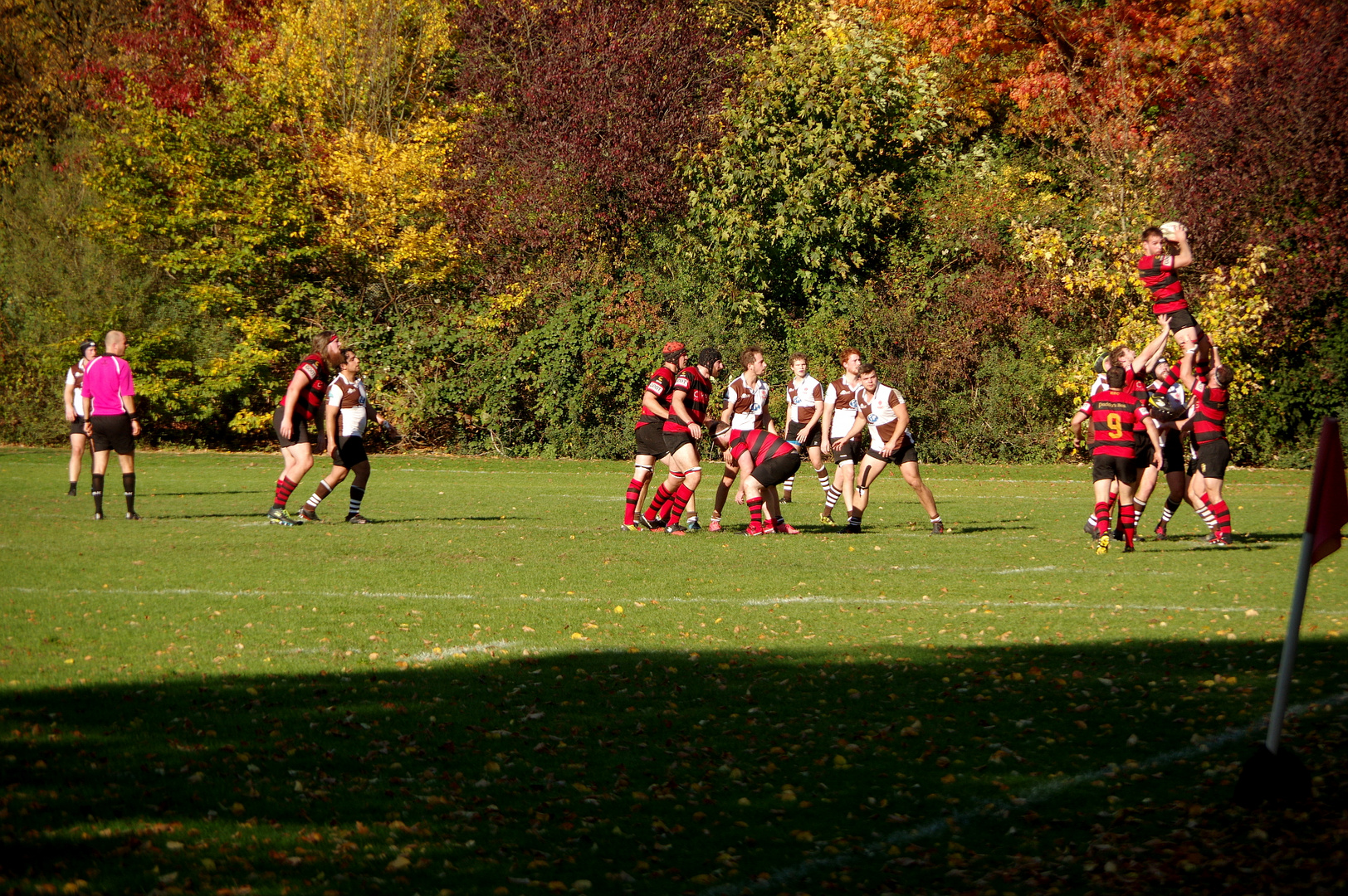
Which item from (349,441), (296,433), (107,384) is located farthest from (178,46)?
(296,433)

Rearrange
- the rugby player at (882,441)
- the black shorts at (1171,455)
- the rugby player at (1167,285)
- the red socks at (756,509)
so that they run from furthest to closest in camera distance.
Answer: the rugby player at (882,441) → the red socks at (756,509) → the black shorts at (1171,455) → the rugby player at (1167,285)

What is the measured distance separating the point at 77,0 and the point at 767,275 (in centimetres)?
2405

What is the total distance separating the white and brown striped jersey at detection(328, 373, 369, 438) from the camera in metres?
15.2

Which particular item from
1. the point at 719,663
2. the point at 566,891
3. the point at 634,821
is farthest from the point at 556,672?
the point at 566,891

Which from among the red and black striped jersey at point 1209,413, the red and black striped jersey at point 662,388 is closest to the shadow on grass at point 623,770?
the red and black striped jersey at point 1209,413

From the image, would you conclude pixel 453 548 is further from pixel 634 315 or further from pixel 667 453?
pixel 634 315

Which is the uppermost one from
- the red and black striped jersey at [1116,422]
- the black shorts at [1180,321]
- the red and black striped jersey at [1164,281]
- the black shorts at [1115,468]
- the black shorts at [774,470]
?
the red and black striped jersey at [1164,281]

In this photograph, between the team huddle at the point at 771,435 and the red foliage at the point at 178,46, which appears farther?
the red foliage at the point at 178,46

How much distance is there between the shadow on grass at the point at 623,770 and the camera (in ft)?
14.4

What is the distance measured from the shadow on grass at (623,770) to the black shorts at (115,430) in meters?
9.33

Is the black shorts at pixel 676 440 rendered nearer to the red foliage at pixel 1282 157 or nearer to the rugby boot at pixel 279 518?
the rugby boot at pixel 279 518

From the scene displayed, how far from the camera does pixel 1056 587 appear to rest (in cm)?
1045

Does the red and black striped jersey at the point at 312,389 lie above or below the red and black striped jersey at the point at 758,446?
above

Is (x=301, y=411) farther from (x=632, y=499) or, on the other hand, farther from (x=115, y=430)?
(x=632, y=499)
